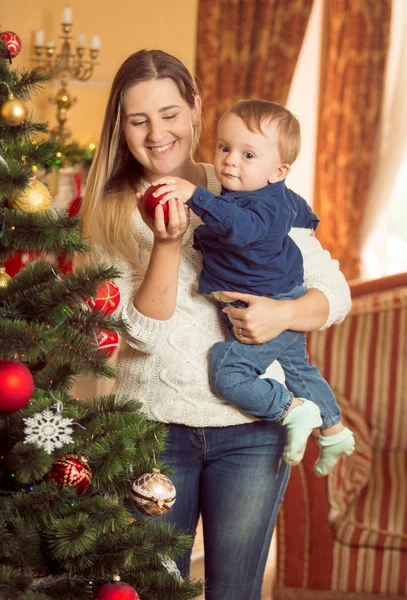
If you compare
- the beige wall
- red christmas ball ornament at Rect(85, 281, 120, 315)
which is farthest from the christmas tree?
the beige wall

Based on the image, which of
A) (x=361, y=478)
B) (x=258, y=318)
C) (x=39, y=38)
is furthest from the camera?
(x=39, y=38)

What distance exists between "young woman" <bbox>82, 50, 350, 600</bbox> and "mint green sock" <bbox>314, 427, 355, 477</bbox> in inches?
5.4

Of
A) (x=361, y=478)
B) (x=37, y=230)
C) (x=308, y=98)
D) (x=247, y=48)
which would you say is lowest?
(x=361, y=478)

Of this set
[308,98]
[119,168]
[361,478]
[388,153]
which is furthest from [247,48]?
[119,168]

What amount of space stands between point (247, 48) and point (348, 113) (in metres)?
0.68

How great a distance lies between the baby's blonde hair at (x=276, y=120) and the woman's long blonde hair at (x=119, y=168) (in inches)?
6.7

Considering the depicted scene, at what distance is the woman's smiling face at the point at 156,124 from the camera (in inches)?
66.0

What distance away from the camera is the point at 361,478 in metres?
2.78

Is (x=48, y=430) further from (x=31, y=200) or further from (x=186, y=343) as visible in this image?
(x=186, y=343)

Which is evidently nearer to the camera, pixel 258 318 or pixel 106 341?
pixel 106 341

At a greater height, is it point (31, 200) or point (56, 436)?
point (31, 200)

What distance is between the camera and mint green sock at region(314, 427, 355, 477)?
183cm

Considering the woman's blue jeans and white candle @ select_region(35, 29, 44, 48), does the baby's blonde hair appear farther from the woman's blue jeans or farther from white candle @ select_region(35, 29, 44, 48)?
white candle @ select_region(35, 29, 44, 48)

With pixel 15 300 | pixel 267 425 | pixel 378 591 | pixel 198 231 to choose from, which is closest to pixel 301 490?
pixel 378 591
